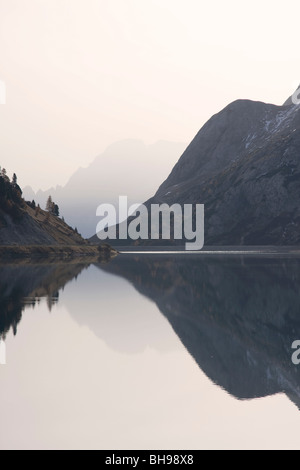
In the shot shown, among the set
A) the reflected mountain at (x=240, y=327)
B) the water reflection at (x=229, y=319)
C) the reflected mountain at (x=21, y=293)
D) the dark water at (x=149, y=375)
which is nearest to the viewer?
the dark water at (x=149, y=375)

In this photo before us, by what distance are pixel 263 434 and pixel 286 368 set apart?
11253 millimetres

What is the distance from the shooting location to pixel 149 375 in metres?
32.0

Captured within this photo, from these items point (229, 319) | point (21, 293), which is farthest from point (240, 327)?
point (21, 293)

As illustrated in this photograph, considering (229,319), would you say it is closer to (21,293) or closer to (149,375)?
(149,375)

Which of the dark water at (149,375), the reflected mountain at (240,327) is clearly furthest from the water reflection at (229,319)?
the dark water at (149,375)

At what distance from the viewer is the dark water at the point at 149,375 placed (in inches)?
870

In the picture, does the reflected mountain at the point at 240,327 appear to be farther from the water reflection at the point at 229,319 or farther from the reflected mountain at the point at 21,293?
the reflected mountain at the point at 21,293

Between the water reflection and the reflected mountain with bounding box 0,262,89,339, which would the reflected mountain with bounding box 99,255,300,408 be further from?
the reflected mountain with bounding box 0,262,89,339

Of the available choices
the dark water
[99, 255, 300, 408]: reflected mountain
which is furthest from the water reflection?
the dark water

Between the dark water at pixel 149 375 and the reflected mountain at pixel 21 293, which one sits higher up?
the reflected mountain at pixel 21 293

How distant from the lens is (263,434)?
72.6ft

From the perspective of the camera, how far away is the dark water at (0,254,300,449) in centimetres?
2211

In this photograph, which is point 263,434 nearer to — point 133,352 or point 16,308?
point 133,352

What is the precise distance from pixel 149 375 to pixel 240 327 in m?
18.3
